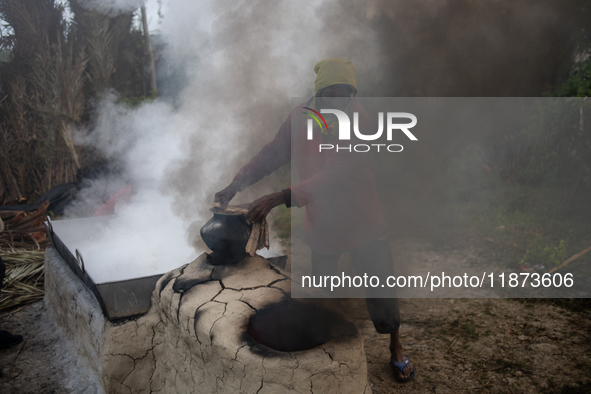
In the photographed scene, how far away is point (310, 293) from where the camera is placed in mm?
1672

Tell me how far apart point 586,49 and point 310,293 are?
4.51 meters

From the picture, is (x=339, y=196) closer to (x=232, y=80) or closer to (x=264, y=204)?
(x=264, y=204)

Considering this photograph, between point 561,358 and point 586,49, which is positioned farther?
point 586,49

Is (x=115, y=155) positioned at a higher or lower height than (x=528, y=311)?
higher

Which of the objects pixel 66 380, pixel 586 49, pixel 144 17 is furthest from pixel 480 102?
pixel 144 17

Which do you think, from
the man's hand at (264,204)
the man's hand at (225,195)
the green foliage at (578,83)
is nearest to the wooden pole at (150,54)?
the man's hand at (225,195)

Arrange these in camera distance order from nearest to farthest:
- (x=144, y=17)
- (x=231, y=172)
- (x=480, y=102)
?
(x=231, y=172) → (x=480, y=102) → (x=144, y=17)

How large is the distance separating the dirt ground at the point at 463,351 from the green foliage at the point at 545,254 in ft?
2.17

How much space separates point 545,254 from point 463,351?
1867mm

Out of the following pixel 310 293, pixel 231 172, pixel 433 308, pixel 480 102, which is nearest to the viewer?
pixel 310 293

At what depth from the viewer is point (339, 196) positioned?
1.91 metres

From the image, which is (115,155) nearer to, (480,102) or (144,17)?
(144,17)

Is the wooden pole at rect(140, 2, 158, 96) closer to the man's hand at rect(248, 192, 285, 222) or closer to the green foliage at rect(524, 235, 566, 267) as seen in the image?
the man's hand at rect(248, 192, 285, 222)

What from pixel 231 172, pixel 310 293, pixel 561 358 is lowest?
pixel 561 358
